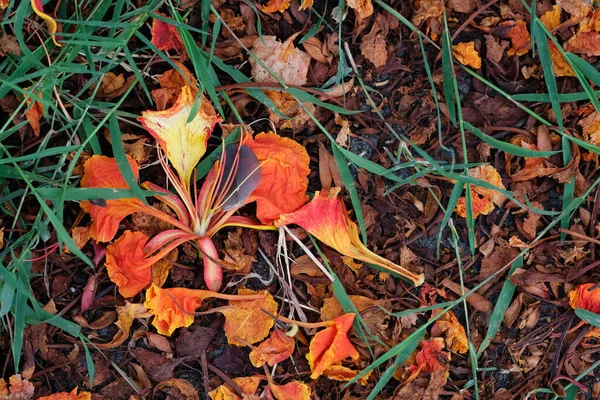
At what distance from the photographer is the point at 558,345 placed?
47.8 inches

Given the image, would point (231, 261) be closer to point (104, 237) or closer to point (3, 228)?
point (104, 237)

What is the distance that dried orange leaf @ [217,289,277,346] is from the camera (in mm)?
1153

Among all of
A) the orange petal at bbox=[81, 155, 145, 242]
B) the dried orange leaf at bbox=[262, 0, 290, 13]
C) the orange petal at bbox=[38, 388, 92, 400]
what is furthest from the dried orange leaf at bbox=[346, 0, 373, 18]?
the orange petal at bbox=[38, 388, 92, 400]

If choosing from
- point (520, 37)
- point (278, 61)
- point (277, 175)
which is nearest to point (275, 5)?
point (278, 61)

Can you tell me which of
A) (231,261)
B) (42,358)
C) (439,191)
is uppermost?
(439,191)

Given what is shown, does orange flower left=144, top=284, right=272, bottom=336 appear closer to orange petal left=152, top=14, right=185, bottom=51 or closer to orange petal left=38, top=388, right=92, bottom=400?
orange petal left=38, top=388, right=92, bottom=400

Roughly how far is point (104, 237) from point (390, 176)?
1.76ft

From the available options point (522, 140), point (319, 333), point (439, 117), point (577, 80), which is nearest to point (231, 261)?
point (319, 333)

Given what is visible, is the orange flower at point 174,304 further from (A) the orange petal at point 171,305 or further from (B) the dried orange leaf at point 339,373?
(B) the dried orange leaf at point 339,373

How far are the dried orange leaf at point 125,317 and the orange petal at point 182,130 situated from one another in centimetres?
25

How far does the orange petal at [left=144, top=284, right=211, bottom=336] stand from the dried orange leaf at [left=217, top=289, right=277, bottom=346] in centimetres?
6

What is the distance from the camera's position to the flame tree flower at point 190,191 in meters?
1.10

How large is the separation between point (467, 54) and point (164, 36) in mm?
575

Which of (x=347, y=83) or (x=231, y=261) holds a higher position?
(x=347, y=83)
